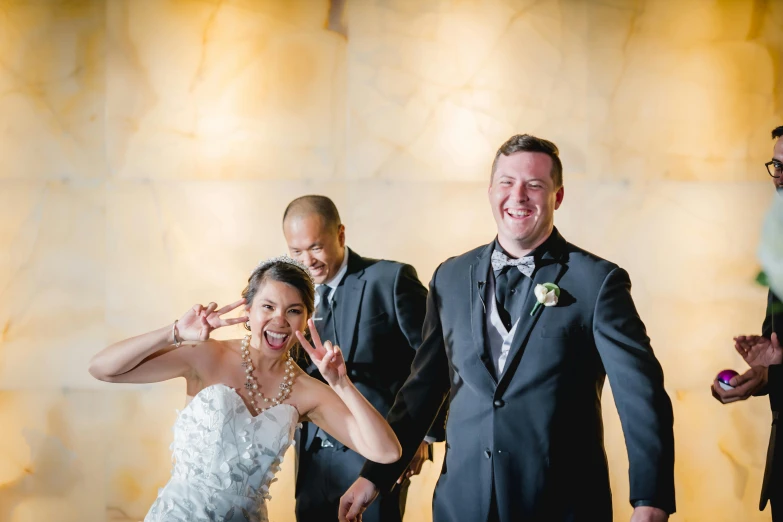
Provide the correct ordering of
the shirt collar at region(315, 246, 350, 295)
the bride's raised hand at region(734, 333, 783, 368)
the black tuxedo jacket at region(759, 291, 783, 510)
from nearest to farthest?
the black tuxedo jacket at region(759, 291, 783, 510)
the bride's raised hand at region(734, 333, 783, 368)
the shirt collar at region(315, 246, 350, 295)

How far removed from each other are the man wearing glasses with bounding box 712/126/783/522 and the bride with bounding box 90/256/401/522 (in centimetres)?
144

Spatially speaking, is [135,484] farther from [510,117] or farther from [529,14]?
[529,14]

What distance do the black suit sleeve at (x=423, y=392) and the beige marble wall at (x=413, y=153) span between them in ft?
6.22

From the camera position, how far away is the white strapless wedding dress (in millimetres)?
2549

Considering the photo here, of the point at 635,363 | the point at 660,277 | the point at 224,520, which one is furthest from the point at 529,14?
the point at 224,520

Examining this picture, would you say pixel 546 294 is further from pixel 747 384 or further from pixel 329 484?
pixel 329 484

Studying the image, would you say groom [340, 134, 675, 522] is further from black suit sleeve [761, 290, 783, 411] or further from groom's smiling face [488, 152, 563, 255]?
black suit sleeve [761, 290, 783, 411]

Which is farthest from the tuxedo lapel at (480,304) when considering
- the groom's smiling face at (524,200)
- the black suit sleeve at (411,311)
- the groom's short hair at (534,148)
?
the black suit sleeve at (411,311)

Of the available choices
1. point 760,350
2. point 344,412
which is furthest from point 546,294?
point 760,350

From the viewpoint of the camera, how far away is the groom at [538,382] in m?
2.34

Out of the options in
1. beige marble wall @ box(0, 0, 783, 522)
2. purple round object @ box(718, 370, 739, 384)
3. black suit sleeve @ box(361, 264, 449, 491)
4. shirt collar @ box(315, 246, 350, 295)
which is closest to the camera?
black suit sleeve @ box(361, 264, 449, 491)

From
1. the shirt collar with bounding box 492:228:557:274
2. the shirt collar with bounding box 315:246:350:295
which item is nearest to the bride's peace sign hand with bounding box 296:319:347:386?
the shirt collar with bounding box 492:228:557:274

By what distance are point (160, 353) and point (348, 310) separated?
3.45 ft

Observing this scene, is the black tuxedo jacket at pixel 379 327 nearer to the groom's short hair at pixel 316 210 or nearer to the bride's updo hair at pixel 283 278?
the groom's short hair at pixel 316 210
